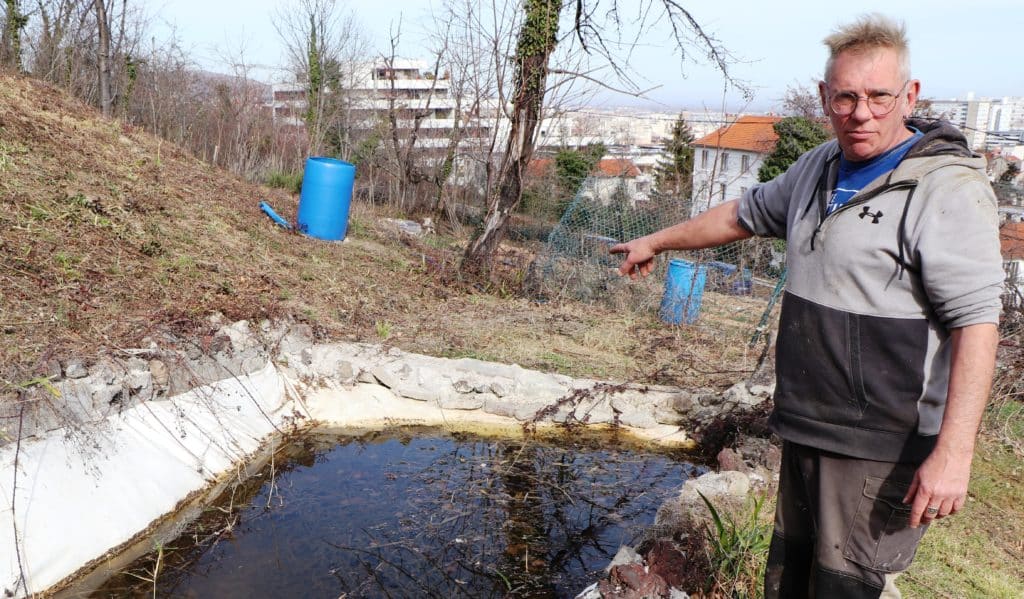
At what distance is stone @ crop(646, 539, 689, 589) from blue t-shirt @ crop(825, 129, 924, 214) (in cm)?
167

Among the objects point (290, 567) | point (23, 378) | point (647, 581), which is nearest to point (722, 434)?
point (647, 581)

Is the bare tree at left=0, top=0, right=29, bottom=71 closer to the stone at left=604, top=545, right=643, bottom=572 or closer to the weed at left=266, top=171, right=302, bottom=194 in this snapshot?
the weed at left=266, top=171, right=302, bottom=194

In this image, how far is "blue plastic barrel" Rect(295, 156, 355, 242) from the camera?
8.61 m

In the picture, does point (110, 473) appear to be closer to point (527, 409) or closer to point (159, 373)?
point (159, 373)

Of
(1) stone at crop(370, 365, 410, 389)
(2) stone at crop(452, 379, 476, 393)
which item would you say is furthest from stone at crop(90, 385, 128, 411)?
(2) stone at crop(452, 379, 476, 393)

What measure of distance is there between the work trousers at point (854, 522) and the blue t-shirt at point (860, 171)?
63 centimetres

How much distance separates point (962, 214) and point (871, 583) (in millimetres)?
905

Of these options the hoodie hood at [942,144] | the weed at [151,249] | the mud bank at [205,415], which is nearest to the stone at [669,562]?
the hoodie hood at [942,144]

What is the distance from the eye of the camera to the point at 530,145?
331 inches

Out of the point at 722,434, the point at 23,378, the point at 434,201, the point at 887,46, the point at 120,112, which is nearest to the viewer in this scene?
the point at 887,46

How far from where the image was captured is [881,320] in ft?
5.71

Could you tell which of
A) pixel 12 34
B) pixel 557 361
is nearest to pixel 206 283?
pixel 557 361

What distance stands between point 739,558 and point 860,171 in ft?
5.60

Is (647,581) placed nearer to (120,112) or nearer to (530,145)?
(530,145)
